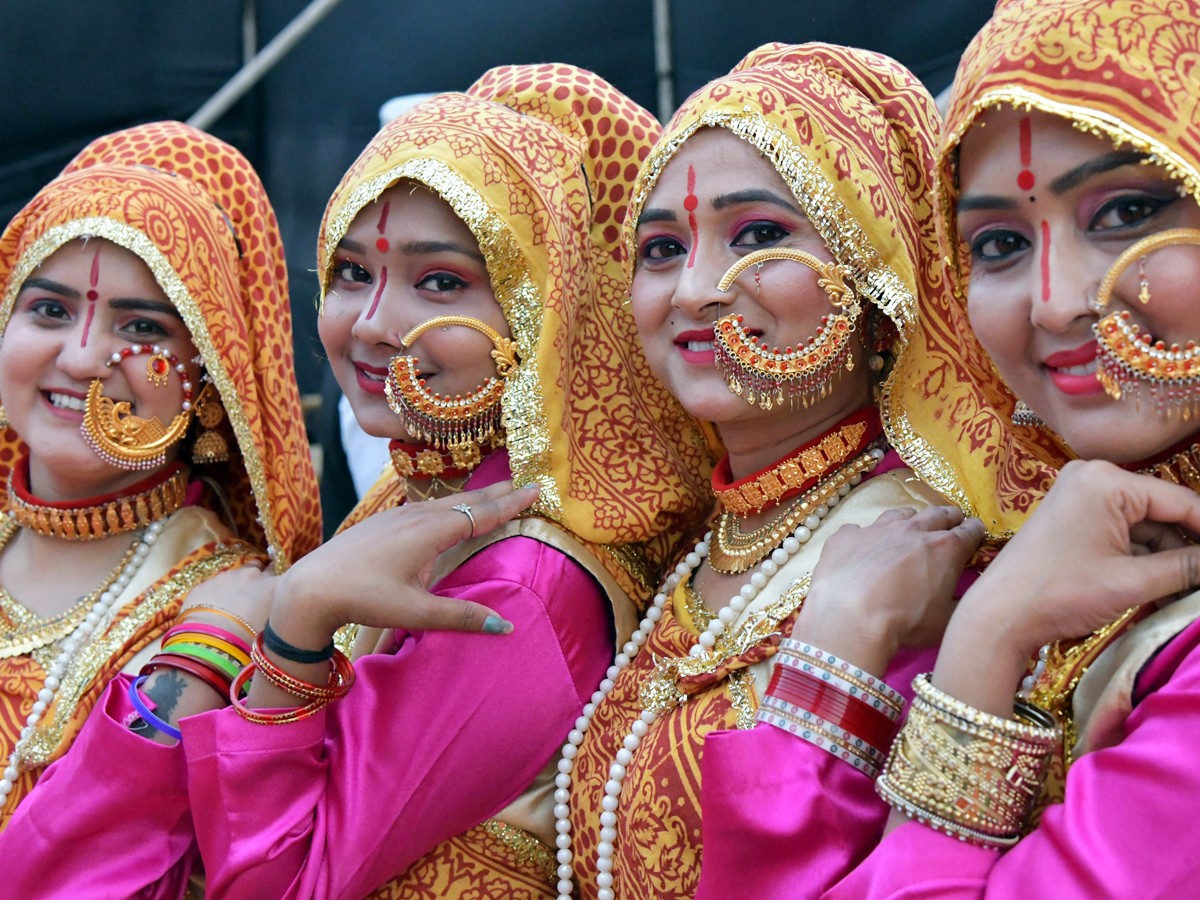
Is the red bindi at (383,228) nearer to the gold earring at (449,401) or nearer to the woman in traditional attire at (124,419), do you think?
the gold earring at (449,401)

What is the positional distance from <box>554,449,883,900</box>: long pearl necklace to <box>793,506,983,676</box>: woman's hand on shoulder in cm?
15

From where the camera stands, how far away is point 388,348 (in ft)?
7.67

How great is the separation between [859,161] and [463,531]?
79 centimetres

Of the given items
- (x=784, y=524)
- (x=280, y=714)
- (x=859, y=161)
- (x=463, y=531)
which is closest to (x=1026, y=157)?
(x=859, y=161)

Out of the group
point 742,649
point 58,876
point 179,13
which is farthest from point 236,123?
point 742,649

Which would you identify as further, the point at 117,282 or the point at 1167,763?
the point at 117,282

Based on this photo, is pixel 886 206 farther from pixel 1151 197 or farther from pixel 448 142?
pixel 448 142

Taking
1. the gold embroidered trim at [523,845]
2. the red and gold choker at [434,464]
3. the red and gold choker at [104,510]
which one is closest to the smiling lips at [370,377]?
the red and gold choker at [434,464]

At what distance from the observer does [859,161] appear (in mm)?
2023

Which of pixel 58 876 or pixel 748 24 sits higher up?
pixel 748 24

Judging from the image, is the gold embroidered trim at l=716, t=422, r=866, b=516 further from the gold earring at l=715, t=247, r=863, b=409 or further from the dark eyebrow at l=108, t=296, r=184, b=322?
the dark eyebrow at l=108, t=296, r=184, b=322

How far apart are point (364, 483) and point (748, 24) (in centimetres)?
168

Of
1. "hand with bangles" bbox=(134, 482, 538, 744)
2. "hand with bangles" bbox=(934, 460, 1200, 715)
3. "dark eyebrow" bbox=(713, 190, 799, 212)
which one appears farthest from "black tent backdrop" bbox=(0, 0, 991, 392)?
"hand with bangles" bbox=(934, 460, 1200, 715)

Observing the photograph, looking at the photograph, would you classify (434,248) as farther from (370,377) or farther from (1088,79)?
(1088,79)
